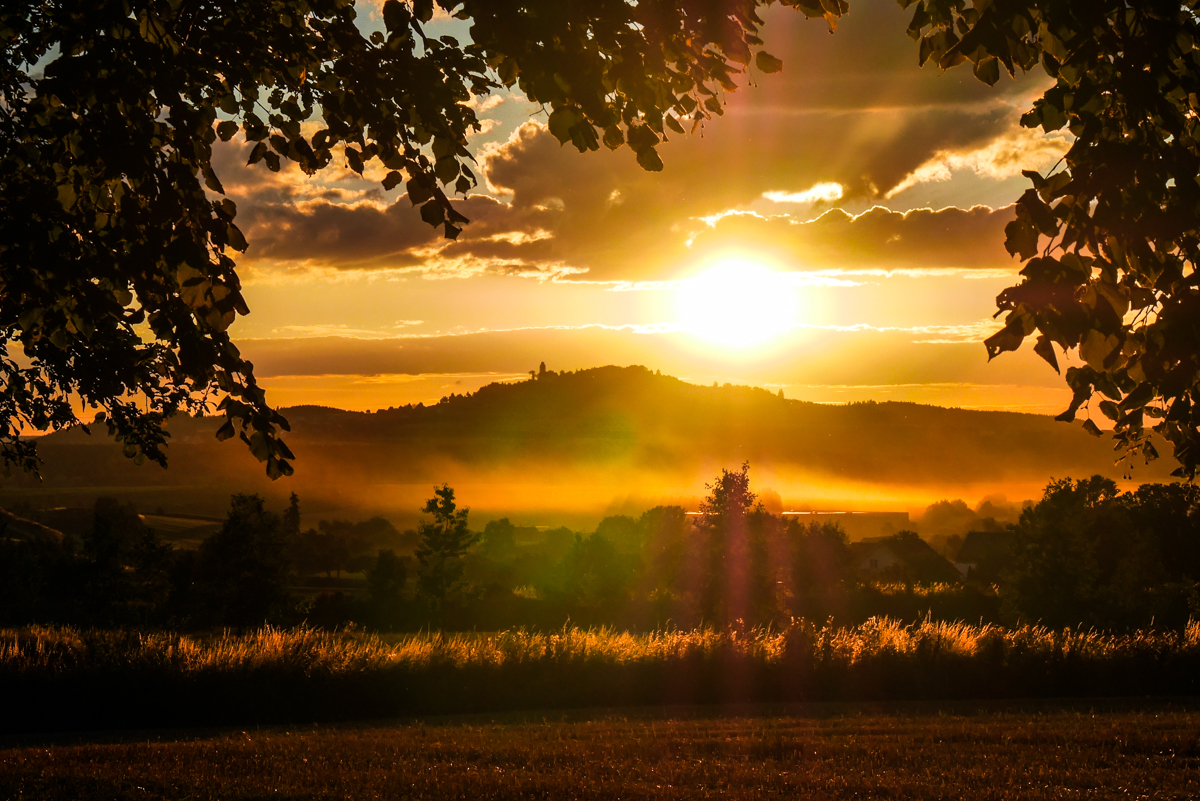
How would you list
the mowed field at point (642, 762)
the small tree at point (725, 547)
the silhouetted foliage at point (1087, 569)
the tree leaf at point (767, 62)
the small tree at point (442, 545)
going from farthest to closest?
1. the small tree at point (442, 545)
2. the silhouetted foliage at point (1087, 569)
3. the small tree at point (725, 547)
4. the mowed field at point (642, 762)
5. the tree leaf at point (767, 62)

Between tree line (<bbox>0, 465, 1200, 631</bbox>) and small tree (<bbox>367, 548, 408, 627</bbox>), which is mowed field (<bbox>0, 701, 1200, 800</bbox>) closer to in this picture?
tree line (<bbox>0, 465, 1200, 631</bbox>)

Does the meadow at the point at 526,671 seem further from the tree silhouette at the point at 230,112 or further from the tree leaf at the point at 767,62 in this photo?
the tree leaf at the point at 767,62

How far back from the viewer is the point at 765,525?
4400 cm

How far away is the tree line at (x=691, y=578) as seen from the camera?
41.8 metres

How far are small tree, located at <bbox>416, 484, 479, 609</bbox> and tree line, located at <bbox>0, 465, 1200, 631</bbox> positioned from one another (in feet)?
3.67

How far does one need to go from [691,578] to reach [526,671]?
82.9 ft

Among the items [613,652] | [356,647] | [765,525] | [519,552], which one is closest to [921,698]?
[613,652]

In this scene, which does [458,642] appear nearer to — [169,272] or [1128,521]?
[169,272]

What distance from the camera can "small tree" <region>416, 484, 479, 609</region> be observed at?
74.2 meters

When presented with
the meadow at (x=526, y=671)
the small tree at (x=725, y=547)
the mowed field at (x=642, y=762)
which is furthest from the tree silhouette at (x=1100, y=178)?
the small tree at (x=725, y=547)

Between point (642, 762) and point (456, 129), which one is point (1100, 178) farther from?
point (642, 762)

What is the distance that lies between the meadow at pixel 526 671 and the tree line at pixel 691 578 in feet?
54.2

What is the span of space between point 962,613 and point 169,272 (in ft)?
177

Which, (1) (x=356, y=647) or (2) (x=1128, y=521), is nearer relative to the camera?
(1) (x=356, y=647)
